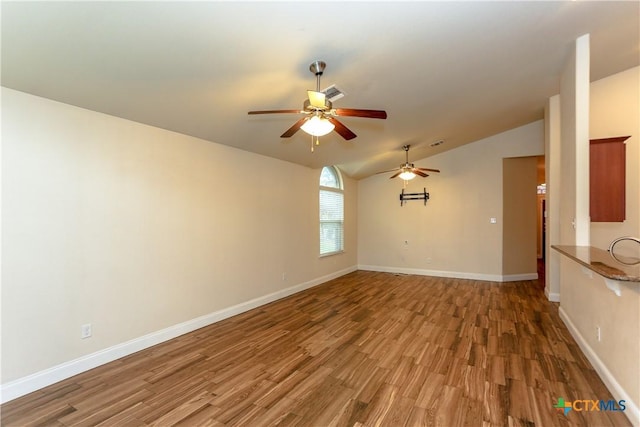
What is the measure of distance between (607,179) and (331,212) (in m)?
4.68

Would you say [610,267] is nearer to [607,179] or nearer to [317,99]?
[607,179]

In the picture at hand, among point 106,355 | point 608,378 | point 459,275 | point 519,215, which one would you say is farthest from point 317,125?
point 519,215

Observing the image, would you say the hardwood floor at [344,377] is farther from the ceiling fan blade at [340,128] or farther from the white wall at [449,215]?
the white wall at [449,215]

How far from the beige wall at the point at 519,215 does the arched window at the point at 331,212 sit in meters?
3.60

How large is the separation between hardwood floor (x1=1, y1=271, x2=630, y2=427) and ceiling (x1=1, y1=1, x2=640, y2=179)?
2.54 m

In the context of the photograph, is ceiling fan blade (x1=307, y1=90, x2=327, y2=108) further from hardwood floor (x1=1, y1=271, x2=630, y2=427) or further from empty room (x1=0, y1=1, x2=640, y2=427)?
hardwood floor (x1=1, y1=271, x2=630, y2=427)

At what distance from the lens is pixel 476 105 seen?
4215 mm

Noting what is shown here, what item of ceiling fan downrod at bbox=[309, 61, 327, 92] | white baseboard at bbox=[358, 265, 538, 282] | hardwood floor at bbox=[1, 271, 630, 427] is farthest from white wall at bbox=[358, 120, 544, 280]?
ceiling fan downrod at bbox=[309, 61, 327, 92]

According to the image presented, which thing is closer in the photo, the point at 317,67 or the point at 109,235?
the point at 317,67

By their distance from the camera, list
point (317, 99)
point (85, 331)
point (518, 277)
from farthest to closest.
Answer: point (518, 277) → point (85, 331) → point (317, 99)

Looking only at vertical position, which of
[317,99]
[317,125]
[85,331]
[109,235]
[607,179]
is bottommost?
[85,331]

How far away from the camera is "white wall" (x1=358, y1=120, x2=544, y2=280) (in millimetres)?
6219

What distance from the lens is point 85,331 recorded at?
107 inches

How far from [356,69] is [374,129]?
1720mm
